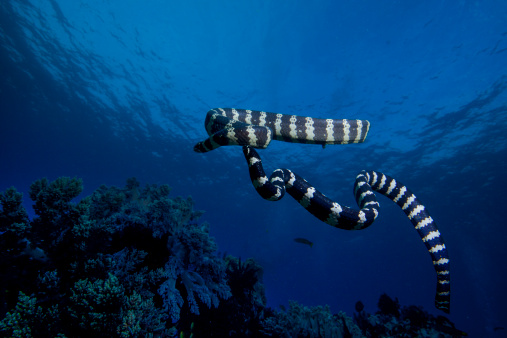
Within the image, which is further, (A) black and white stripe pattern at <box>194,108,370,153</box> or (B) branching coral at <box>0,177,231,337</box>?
(A) black and white stripe pattern at <box>194,108,370,153</box>

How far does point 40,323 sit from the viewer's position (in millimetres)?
3215

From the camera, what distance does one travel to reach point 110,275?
3.44m

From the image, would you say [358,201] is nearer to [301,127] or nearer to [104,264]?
[301,127]

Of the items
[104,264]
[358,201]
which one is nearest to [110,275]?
[104,264]

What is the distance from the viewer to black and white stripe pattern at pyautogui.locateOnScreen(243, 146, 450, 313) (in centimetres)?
325

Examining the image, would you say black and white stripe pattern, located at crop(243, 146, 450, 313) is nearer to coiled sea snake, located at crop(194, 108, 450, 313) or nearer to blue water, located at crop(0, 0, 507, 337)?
coiled sea snake, located at crop(194, 108, 450, 313)

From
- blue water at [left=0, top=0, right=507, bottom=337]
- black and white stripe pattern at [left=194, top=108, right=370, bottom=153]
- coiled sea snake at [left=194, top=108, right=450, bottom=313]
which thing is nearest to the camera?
A: coiled sea snake at [left=194, top=108, right=450, bottom=313]

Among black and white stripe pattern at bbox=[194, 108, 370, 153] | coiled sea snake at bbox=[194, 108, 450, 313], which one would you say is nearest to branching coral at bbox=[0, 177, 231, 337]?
coiled sea snake at bbox=[194, 108, 450, 313]

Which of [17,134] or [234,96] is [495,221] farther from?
[17,134]

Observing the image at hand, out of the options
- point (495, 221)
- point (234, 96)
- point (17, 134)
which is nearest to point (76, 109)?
point (17, 134)

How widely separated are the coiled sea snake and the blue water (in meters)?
12.0

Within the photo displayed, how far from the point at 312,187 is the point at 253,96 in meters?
16.3

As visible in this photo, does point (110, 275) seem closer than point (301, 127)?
Yes

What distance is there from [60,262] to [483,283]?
102691 millimetres
